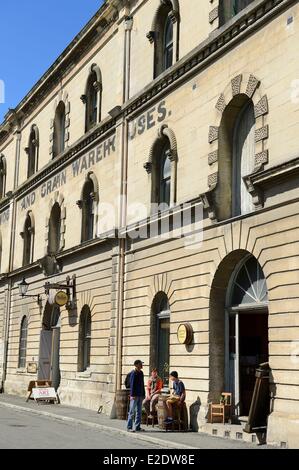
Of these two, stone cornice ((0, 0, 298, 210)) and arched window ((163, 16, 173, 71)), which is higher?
arched window ((163, 16, 173, 71))

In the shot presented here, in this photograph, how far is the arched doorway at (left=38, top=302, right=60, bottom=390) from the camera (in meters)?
28.2

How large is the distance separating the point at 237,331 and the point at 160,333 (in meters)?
3.78

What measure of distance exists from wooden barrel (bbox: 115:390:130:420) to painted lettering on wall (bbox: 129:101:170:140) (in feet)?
27.3

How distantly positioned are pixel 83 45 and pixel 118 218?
8.85m

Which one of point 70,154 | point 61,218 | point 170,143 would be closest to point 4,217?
point 61,218

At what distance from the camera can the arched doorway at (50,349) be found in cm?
2817

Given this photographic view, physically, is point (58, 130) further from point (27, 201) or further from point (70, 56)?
point (27, 201)

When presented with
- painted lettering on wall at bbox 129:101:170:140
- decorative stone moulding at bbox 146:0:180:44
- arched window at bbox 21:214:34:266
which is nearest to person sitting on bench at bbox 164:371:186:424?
painted lettering on wall at bbox 129:101:170:140

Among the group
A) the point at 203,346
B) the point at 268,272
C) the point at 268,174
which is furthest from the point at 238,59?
the point at 203,346

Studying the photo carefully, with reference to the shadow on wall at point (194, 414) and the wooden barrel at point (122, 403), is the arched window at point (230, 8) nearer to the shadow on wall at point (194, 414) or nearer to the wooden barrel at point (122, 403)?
the shadow on wall at point (194, 414)

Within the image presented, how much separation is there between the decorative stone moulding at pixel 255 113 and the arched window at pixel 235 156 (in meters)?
0.12

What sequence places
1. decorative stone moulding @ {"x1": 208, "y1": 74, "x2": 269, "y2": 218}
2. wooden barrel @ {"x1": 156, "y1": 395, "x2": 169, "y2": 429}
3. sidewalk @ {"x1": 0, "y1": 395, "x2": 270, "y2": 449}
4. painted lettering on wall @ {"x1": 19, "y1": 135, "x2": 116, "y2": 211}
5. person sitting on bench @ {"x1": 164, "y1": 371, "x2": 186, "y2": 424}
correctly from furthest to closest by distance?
painted lettering on wall @ {"x1": 19, "y1": 135, "x2": 116, "y2": 211}
wooden barrel @ {"x1": 156, "y1": 395, "x2": 169, "y2": 429}
person sitting on bench @ {"x1": 164, "y1": 371, "x2": 186, "y2": 424}
decorative stone moulding @ {"x1": 208, "y1": 74, "x2": 269, "y2": 218}
sidewalk @ {"x1": 0, "y1": 395, "x2": 270, "y2": 449}

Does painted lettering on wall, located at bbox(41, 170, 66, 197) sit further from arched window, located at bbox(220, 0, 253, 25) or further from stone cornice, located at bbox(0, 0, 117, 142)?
arched window, located at bbox(220, 0, 253, 25)

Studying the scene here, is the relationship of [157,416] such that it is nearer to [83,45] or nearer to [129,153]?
[129,153]
